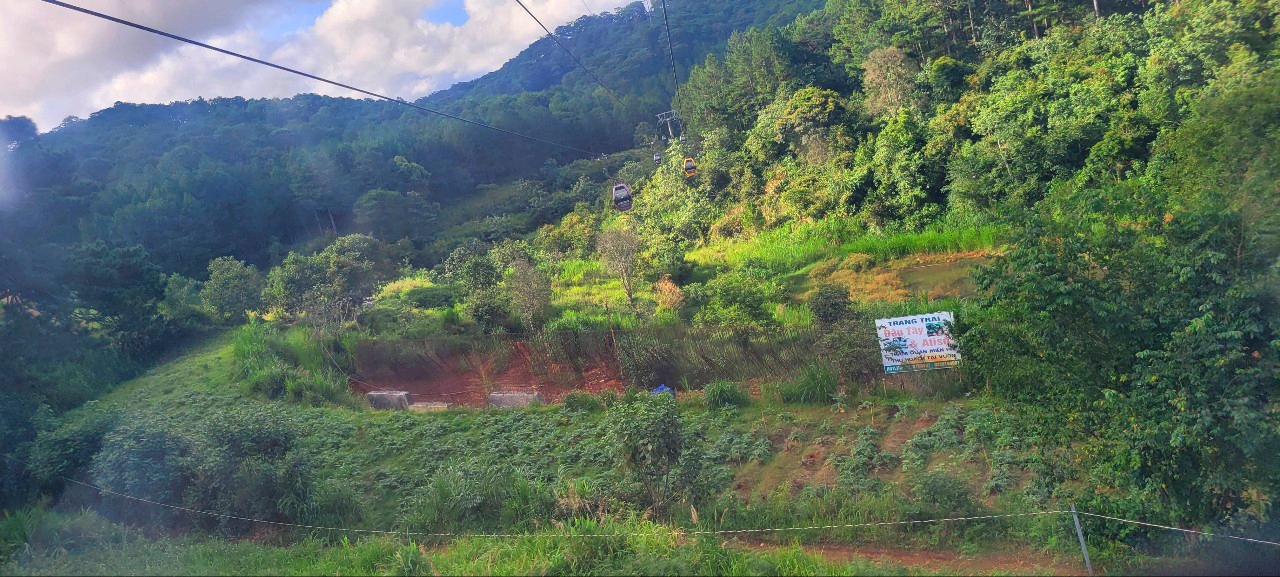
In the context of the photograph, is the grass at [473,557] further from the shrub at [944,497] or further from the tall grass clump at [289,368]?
the tall grass clump at [289,368]

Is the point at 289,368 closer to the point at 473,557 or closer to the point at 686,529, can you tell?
the point at 473,557

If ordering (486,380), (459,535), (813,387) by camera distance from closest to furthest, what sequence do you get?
(459,535)
(813,387)
(486,380)

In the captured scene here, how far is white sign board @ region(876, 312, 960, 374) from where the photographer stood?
38.1ft

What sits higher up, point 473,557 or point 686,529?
point 473,557

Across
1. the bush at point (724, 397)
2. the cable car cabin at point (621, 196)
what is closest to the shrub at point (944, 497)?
the bush at point (724, 397)

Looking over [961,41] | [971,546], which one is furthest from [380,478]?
[961,41]

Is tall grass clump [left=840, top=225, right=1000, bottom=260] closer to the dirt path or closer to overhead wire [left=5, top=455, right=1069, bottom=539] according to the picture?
overhead wire [left=5, top=455, right=1069, bottom=539]

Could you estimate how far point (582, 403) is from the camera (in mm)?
13805

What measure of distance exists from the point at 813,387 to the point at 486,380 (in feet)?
26.7

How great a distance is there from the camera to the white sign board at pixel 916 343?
38.1ft

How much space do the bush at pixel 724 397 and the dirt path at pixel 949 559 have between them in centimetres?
510

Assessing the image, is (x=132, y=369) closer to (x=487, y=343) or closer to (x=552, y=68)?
(x=487, y=343)

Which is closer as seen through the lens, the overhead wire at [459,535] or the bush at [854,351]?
the overhead wire at [459,535]

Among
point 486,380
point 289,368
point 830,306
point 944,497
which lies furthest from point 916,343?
point 289,368
